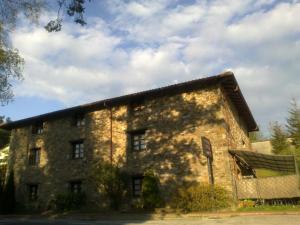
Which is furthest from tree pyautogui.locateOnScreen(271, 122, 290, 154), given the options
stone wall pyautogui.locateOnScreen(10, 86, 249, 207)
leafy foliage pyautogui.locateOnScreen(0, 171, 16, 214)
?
leafy foliage pyautogui.locateOnScreen(0, 171, 16, 214)

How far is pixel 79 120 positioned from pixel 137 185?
6988mm

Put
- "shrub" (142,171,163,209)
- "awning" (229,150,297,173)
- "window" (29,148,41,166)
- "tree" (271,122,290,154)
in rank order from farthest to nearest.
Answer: "tree" (271,122,290,154)
"window" (29,148,41,166)
"shrub" (142,171,163,209)
"awning" (229,150,297,173)

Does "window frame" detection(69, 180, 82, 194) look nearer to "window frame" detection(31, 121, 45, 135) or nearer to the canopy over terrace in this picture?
"window frame" detection(31, 121, 45, 135)

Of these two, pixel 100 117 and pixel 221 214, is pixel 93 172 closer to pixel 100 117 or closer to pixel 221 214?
pixel 100 117

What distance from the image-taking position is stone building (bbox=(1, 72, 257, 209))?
18.5m

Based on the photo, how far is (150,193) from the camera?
60.1 feet

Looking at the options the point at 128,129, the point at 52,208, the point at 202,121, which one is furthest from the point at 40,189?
the point at 202,121

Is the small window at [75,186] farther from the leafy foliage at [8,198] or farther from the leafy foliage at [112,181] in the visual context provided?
the leafy foliage at [8,198]

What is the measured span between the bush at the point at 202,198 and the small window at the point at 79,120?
9518 millimetres

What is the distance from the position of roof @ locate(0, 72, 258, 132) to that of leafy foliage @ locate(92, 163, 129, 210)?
14.5ft

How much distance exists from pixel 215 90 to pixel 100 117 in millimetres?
8173

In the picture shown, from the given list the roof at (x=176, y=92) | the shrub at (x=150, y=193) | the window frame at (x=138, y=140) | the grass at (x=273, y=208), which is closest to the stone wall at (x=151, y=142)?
the window frame at (x=138, y=140)

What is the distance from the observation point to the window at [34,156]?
25156 millimetres

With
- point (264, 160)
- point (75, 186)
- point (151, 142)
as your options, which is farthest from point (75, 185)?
point (264, 160)
